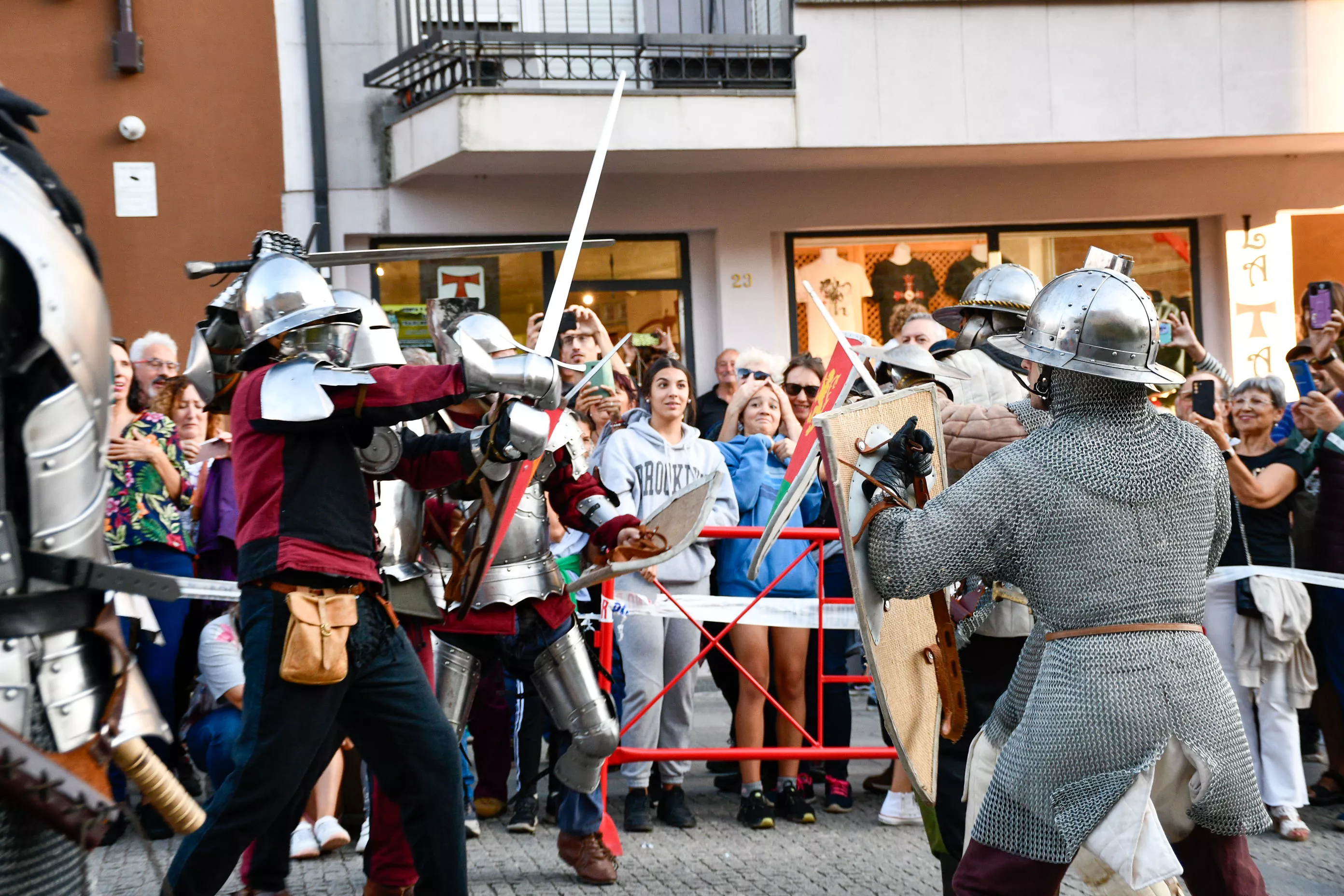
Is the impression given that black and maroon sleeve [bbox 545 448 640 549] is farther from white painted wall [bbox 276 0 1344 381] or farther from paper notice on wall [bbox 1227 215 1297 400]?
paper notice on wall [bbox 1227 215 1297 400]

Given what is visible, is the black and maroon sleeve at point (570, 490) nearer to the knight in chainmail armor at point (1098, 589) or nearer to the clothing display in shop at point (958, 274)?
the knight in chainmail armor at point (1098, 589)

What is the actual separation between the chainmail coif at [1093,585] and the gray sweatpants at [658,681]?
2.80 metres

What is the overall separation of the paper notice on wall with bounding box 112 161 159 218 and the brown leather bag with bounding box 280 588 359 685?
6.89 m

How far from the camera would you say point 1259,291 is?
11398 millimetres

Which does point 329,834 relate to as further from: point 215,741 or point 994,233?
point 994,233

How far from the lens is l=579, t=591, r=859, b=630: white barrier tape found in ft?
18.6

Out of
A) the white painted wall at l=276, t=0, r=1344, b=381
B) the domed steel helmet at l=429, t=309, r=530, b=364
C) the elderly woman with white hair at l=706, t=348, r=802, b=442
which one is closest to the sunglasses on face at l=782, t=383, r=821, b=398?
the elderly woman with white hair at l=706, t=348, r=802, b=442

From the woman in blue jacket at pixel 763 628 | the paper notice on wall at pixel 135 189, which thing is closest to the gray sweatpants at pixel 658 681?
the woman in blue jacket at pixel 763 628

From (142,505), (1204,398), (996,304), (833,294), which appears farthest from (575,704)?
(833,294)

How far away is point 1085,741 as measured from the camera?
108 inches

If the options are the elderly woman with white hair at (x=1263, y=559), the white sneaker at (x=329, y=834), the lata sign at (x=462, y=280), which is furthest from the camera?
the lata sign at (x=462, y=280)

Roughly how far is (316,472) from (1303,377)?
425 cm

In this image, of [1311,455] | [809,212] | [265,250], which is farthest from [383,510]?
[809,212]

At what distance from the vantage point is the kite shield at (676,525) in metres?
4.50
